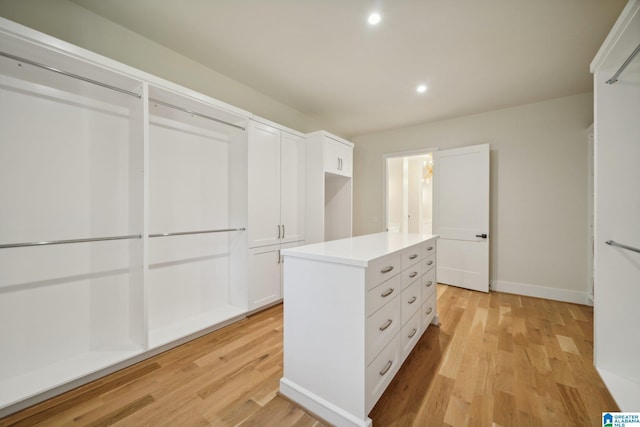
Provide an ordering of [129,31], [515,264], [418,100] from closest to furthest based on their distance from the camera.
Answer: [129,31]
[418,100]
[515,264]

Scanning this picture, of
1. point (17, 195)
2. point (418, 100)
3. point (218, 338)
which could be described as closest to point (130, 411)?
point (218, 338)

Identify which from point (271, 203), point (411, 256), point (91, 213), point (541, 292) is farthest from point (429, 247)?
point (91, 213)

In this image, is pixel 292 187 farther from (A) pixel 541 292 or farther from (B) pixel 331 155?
(A) pixel 541 292

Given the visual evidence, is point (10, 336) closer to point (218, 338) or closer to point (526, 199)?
point (218, 338)

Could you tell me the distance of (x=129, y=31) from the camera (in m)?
2.27

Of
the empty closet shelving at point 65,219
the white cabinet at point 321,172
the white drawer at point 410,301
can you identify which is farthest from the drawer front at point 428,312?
the empty closet shelving at point 65,219

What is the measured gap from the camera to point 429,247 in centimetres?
251

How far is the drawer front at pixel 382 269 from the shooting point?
1.43m

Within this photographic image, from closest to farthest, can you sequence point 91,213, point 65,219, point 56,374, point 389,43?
1. point 56,374
2. point 65,219
3. point 91,213
4. point 389,43

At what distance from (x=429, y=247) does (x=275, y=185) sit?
1916 millimetres

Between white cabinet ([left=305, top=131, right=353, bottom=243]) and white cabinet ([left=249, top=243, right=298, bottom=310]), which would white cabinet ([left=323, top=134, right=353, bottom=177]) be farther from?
white cabinet ([left=249, top=243, right=298, bottom=310])

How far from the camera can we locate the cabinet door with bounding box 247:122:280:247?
2.90 m

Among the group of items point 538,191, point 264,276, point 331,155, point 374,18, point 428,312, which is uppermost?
point 374,18

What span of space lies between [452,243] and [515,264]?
904 mm
